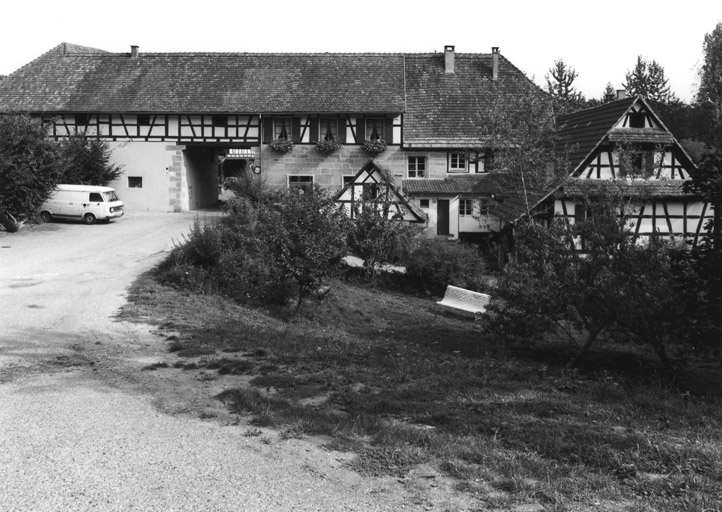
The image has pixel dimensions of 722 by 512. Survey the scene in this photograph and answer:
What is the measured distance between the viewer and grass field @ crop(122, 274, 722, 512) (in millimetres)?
5879

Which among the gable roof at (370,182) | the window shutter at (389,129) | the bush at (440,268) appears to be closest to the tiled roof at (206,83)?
the window shutter at (389,129)

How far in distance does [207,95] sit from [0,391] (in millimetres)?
30519

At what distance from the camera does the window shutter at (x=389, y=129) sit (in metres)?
36.9

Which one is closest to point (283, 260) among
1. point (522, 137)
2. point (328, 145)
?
point (522, 137)

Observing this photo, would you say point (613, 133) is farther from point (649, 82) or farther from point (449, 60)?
point (649, 82)

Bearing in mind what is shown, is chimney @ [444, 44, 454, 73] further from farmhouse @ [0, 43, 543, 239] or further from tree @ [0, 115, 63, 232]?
tree @ [0, 115, 63, 232]

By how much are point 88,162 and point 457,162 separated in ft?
60.4

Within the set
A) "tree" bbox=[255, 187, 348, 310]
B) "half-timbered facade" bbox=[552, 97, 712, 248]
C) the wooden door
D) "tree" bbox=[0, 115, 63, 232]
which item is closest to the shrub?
"tree" bbox=[255, 187, 348, 310]

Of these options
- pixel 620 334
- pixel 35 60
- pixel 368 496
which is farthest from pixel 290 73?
pixel 368 496

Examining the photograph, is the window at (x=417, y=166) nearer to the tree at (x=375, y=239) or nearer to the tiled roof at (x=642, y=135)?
Result: the tiled roof at (x=642, y=135)

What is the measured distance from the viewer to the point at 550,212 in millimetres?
29266

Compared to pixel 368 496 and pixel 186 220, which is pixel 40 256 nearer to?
pixel 186 220

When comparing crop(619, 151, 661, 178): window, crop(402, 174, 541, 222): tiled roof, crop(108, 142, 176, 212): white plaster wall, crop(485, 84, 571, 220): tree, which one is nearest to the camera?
crop(485, 84, 571, 220): tree

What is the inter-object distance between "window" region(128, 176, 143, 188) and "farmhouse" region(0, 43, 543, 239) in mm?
53
